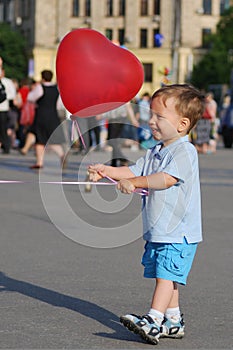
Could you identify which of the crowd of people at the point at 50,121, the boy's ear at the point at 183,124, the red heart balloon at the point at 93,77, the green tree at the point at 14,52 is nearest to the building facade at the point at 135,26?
the green tree at the point at 14,52

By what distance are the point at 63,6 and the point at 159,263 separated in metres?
106

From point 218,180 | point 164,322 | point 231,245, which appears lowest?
point 218,180

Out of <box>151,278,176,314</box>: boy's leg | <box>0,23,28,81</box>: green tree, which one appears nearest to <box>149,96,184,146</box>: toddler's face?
<box>151,278,176,314</box>: boy's leg

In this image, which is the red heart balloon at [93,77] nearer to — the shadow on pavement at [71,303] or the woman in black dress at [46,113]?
the shadow on pavement at [71,303]

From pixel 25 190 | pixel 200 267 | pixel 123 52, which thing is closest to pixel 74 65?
pixel 123 52

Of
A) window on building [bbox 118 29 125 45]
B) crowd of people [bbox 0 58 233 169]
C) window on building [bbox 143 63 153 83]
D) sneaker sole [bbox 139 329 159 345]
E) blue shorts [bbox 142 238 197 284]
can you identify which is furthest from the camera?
window on building [bbox 118 29 125 45]

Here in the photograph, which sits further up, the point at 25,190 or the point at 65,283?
the point at 65,283

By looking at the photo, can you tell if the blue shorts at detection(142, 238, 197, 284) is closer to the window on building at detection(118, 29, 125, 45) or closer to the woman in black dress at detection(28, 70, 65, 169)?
the woman in black dress at detection(28, 70, 65, 169)

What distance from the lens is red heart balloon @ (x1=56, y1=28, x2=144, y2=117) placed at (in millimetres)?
6781

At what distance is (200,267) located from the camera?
29.7 feet

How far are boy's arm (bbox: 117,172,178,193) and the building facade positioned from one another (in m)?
100

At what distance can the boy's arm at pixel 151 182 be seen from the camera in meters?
6.01

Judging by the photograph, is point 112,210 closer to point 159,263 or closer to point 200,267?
point 159,263

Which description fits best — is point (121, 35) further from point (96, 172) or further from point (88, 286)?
point (96, 172)
